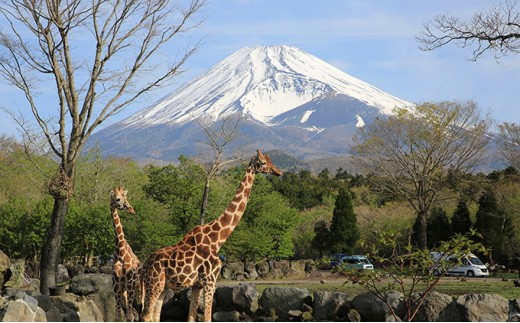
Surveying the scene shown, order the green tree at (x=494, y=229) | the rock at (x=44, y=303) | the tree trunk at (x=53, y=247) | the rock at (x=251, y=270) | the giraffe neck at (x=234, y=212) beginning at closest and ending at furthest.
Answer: the giraffe neck at (x=234, y=212)
the rock at (x=44, y=303)
the tree trunk at (x=53, y=247)
the rock at (x=251, y=270)
the green tree at (x=494, y=229)

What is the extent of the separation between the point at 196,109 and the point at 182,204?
464 feet

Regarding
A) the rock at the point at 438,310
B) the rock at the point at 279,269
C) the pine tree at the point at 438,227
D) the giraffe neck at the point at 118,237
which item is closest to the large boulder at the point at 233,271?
the rock at the point at 279,269

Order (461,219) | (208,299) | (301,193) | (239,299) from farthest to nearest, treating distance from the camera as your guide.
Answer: (301,193)
(461,219)
(239,299)
(208,299)

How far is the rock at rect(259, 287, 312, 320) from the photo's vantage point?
15023mm

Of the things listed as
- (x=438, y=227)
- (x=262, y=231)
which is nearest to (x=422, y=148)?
(x=438, y=227)

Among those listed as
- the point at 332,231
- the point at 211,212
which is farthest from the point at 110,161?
the point at 211,212

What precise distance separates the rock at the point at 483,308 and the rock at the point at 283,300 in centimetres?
333

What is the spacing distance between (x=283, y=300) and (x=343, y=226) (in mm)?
21909

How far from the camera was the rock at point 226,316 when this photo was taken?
49.0ft

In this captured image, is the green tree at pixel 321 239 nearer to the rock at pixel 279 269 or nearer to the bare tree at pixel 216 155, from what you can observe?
the rock at pixel 279 269

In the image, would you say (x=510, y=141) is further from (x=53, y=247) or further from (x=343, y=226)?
(x=53, y=247)

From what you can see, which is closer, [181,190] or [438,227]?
[181,190]

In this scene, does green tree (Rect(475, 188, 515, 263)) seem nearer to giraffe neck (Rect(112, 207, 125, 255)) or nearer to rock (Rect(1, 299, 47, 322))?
giraffe neck (Rect(112, 207, 125, 255))

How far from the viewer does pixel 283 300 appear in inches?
594
